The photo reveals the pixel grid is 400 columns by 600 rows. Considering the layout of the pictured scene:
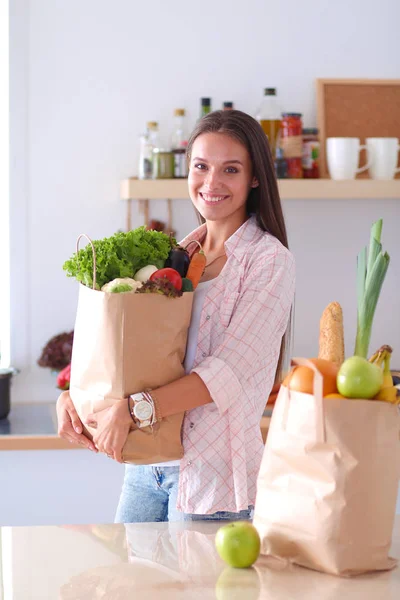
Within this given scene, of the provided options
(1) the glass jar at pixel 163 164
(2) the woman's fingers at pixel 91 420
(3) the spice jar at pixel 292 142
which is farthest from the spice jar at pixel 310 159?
(2) the woman's fingers at pixel 91 420

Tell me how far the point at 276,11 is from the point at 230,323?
5.98ft

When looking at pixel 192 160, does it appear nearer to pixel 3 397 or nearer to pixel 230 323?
pixel 230 323

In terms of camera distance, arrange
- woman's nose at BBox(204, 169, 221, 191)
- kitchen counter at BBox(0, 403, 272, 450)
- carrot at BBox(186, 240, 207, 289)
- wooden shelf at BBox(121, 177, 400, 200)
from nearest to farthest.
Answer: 1. carrot at BBox(186, 240, 207, 289)
2. woman's nose at BBox(204, 169, 221, 191)
3. kitchen counter at BBox(0, 403, 272, 450)
4. wooden shelf at BBox(121, 177, 400, 200)

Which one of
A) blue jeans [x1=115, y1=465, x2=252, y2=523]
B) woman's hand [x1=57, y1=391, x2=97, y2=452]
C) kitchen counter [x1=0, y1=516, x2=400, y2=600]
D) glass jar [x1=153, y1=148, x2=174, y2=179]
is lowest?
blue jeans [x1=115, y1=465, x2=252, y2=523]

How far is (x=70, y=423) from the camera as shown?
150cm

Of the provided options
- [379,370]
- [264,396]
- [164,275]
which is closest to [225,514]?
[264,396]

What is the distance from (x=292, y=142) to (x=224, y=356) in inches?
61.3

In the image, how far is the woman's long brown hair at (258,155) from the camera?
159 centimetres

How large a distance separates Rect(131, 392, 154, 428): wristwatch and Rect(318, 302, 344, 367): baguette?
0.33 m

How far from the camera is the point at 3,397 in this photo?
2727mm

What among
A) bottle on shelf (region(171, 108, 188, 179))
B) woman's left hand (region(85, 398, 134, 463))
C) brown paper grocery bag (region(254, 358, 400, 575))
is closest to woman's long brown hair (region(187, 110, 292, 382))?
woman's left hand (region(85, 398, 134, 463))

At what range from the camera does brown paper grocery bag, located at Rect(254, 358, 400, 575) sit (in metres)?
1.00

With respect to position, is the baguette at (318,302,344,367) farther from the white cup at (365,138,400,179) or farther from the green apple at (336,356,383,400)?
the white cup at (365,138,400,179)

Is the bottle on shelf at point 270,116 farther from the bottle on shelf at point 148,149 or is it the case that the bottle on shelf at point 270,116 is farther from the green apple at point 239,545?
the green apple at point 239,545
